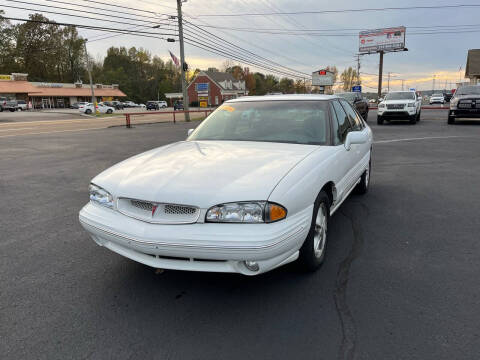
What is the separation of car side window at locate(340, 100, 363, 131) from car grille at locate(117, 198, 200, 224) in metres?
3.00

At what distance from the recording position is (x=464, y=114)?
17.3 meters

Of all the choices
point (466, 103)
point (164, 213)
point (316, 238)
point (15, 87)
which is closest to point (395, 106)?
point (466, 103)

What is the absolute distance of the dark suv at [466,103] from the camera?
55.2 feet

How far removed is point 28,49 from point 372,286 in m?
94.7

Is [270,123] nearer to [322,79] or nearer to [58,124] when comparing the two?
[58,124]

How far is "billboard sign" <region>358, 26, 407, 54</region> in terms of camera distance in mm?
52969

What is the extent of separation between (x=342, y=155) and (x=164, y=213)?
2086 millimetres

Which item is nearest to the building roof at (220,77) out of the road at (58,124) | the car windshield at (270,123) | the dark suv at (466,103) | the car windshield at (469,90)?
the road at (58,124)

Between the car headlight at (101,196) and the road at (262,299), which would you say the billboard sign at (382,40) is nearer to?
the road at (262,299)

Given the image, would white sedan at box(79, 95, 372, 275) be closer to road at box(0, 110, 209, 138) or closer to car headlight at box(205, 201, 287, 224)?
car headlight at box(205, 201, 287, 224)

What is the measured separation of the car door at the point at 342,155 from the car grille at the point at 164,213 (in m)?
1.67

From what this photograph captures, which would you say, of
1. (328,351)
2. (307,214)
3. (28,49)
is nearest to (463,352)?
(328,351)

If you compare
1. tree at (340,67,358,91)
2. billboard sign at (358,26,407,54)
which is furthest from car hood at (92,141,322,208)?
tree at (340,67,358,91)

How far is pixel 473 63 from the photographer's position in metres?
50.2
